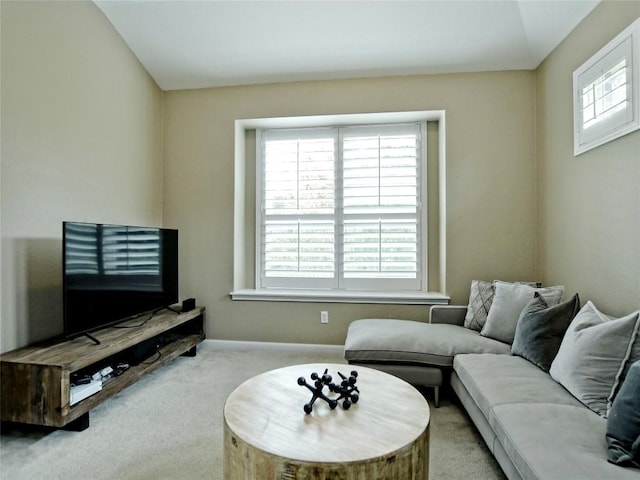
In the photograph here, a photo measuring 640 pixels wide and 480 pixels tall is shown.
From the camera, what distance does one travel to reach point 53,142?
248cm

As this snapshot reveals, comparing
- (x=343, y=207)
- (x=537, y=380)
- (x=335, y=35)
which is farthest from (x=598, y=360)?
(x=335, y=35)

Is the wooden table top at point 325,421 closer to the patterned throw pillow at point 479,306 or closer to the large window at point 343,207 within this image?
the patterned throw pillow at point 479,306

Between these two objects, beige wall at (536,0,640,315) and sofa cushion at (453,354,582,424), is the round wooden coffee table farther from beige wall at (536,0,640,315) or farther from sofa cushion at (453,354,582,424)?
beige wall at (536,0,640,315)

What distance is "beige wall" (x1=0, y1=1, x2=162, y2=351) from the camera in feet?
7.20

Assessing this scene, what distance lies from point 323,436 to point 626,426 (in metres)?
1.03

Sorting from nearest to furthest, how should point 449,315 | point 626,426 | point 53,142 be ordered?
point 626,426 < point 53,142 < point 449,315

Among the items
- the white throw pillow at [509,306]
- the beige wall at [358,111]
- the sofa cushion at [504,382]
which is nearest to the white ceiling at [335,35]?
the beige wall at [358,111]

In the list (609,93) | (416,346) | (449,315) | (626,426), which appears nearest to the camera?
(626,426)

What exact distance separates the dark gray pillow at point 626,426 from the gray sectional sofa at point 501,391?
0.03 metres

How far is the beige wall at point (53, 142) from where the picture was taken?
220 centimetres

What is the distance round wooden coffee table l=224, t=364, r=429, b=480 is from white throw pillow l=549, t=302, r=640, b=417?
741 millimetres

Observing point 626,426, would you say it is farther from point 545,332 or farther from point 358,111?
point 358,111

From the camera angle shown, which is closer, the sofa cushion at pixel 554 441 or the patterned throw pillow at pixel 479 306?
the sofa cushion at pixel 554 441

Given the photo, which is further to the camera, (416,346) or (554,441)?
(416,346)
